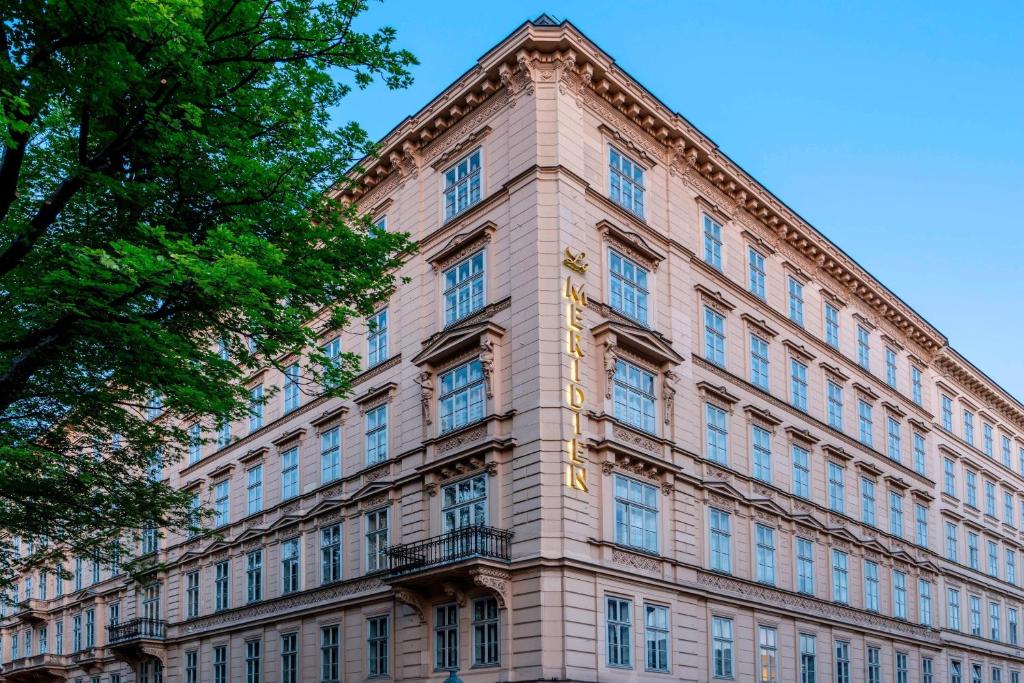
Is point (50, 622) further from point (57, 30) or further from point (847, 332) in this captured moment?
point (57, 30)

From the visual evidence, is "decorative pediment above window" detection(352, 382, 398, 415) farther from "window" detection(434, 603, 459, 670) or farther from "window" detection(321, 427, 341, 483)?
"window" detection(434, 603, 459, 670)

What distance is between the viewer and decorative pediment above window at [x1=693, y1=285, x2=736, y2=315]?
30.7m

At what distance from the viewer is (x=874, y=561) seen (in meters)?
36.6

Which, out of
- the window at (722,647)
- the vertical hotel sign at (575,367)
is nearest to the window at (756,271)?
the vertical hotel sign at (575,367)

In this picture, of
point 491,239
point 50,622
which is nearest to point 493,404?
point 491,239

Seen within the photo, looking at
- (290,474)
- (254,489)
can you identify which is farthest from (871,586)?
(254,489)

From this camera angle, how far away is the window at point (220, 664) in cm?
3531

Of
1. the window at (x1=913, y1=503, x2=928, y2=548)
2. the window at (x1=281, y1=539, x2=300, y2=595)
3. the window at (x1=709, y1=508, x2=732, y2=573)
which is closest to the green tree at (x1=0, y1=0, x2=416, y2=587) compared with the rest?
the window at (x1=709, y1=508, x2=732, y2=573)

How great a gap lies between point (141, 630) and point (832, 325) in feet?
90.6

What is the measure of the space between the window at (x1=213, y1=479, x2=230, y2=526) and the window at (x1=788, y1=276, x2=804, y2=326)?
806 inches

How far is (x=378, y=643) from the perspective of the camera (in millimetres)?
28125

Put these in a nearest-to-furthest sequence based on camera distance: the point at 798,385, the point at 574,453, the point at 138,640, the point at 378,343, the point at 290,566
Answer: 1. the point at 574,453
2. the point at 378,343
3. the point at 290,566
4. the point at 798,385
5. the point at 138,640

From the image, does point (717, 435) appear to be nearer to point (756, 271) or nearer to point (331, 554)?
point (756, 271)

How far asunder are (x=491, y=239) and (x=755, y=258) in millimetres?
10906
